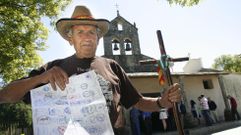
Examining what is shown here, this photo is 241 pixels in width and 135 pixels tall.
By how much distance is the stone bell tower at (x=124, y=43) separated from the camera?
21.4 metres

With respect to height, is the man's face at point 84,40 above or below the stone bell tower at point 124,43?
below

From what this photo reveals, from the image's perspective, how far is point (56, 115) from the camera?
195 centimetres

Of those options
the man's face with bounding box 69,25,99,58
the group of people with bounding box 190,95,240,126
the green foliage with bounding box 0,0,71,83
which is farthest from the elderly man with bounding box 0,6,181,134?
the group of people with bounding box 190,95,240,126

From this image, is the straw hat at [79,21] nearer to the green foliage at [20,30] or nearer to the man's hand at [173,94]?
the man's hand at [173,94]

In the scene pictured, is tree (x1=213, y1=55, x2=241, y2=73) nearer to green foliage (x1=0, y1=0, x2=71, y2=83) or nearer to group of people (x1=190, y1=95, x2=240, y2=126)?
group of people (x1=190, y1=95, x2=240, y2=126)

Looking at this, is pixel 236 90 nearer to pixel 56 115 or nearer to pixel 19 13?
pixel 19 13

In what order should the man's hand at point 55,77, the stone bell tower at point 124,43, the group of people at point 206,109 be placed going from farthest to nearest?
the stone bell tower at point 124,43, the group of people at point 206,109, the man's hand at point 55,77

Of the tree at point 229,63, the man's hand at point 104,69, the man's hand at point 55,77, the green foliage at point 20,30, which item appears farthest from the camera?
the tree at point 229,63

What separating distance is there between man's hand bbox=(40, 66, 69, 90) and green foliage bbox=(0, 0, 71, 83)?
10.6 metres

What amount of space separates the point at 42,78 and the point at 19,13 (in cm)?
1155

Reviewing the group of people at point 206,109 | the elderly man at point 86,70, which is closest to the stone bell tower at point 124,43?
the group of people at point 206,109

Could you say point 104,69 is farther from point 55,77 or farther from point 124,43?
point 124,43

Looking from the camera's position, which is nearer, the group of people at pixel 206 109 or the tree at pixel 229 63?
the group of people at pixel 206 109
